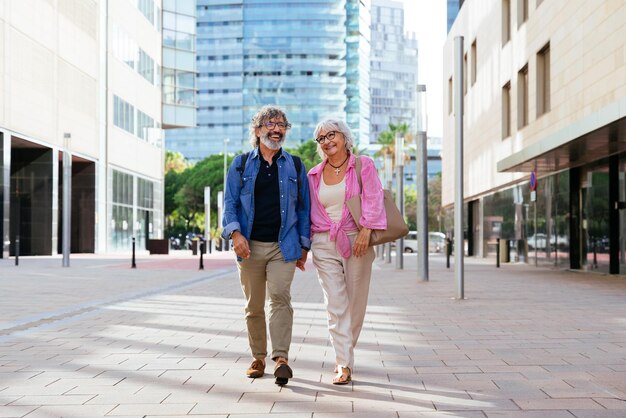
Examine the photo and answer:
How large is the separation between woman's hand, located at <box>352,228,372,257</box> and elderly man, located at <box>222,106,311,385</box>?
1.09 ft

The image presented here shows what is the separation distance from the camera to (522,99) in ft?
96.8

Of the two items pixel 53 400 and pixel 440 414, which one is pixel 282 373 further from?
pixel 53 400

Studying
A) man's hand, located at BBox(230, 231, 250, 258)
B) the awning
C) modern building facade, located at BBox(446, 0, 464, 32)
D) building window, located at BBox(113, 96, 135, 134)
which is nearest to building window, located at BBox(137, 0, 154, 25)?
building window, located at BBox(113, 96, 135, 134)

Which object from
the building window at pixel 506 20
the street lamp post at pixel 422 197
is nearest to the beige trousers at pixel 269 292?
the street lamp post at pixel 422 197

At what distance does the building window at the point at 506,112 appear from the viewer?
32250 millimetres

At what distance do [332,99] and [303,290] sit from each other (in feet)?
426

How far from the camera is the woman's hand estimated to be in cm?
600

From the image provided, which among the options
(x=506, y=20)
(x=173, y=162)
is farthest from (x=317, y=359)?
(x=173, y=162)

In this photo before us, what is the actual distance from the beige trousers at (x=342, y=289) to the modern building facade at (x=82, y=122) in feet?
88.9

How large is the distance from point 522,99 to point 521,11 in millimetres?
2945

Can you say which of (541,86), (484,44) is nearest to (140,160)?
(484,44)

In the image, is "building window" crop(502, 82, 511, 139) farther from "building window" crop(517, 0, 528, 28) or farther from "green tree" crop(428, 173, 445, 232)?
"green tree" crop(428, 173, 445, 232)

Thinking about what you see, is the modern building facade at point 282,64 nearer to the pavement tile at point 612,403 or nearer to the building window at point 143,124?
the building window at point 143,124

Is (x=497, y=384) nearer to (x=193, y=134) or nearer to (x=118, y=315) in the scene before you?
(x=118, y=315)
